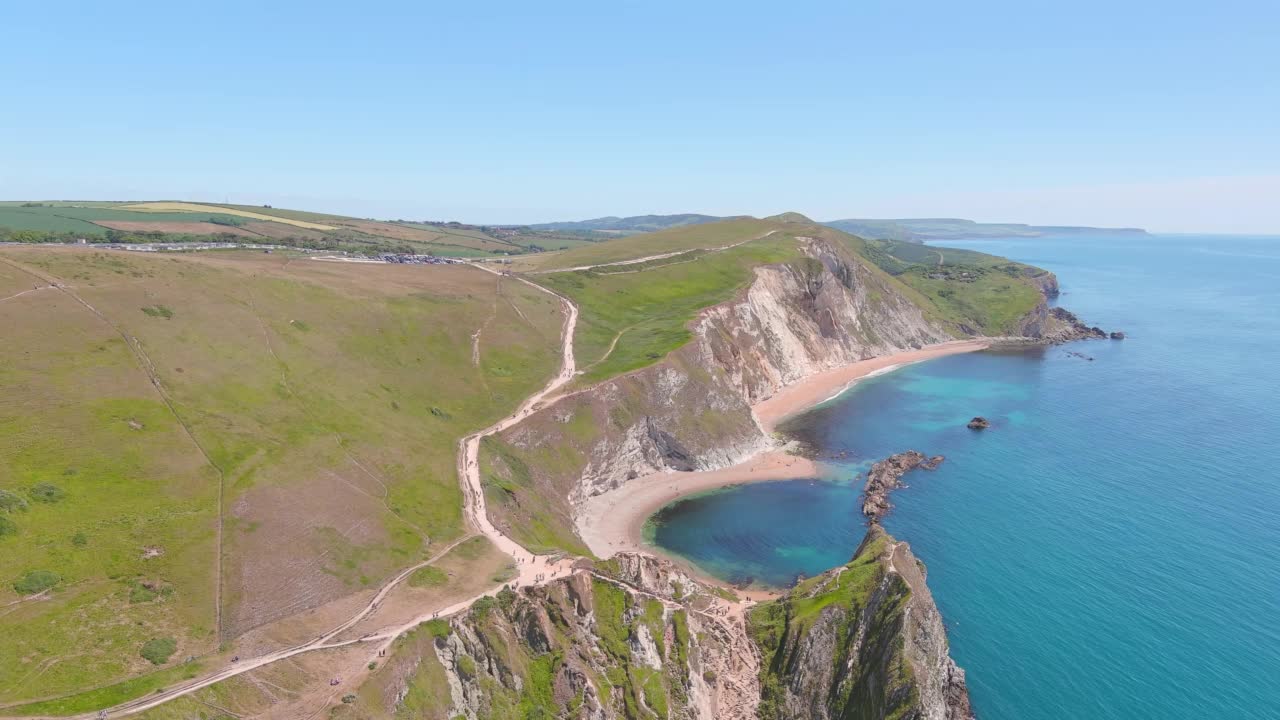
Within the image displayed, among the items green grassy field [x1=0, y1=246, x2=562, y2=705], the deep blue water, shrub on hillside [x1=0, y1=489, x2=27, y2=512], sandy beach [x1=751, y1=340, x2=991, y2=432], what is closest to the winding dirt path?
green grassy field [x1=0, y1=246, x2=562, y2=705]

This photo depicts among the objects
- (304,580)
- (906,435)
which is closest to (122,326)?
(304,580)

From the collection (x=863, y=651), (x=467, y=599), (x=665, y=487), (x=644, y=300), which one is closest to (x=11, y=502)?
(x=467, y=599)

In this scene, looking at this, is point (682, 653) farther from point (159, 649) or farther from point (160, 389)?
point (160, 389)

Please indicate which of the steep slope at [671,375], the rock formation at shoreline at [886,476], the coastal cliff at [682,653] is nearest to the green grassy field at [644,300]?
the steep slope at [671,375]

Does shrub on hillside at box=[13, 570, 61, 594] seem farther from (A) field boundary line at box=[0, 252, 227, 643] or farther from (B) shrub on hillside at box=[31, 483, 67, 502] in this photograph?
(A) field boundary line at box=[0, 252, 227, 643]

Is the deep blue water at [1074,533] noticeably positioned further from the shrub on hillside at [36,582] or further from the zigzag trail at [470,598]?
the shrub on hillside at [36,582]

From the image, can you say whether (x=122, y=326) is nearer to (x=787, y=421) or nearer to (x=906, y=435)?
(x=787, y=421)

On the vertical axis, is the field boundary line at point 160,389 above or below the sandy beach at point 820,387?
above
